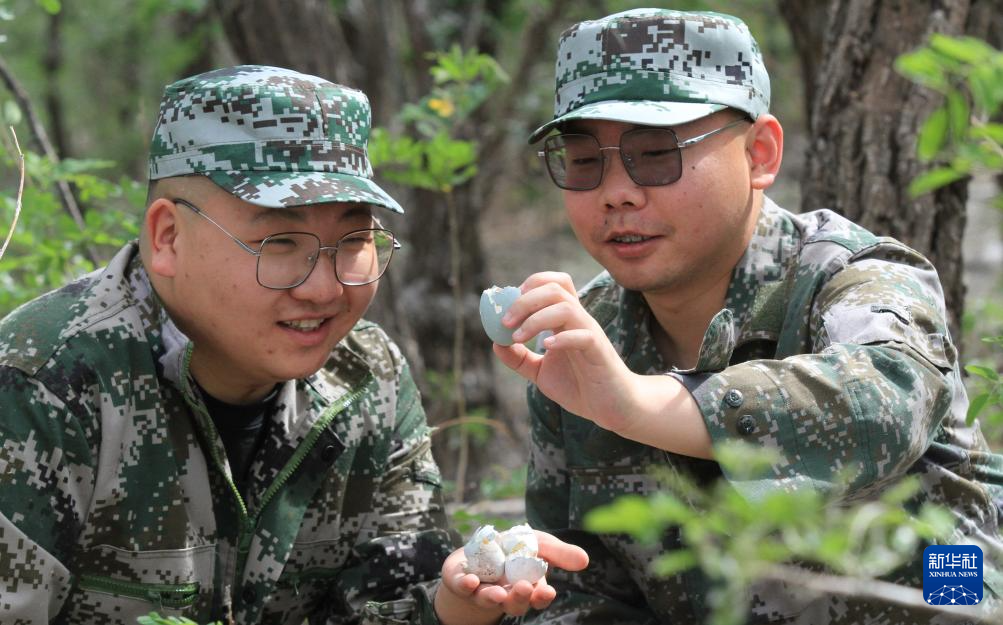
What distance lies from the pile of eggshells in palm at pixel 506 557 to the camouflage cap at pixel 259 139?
2.92 ft

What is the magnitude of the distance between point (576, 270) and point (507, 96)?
3.15 meters

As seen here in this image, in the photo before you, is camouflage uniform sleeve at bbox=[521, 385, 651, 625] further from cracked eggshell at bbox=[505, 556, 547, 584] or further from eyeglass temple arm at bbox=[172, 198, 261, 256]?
eyeglass temple arm at bbox=[172, 198, 261, 256]

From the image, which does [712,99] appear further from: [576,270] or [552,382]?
[576,270]

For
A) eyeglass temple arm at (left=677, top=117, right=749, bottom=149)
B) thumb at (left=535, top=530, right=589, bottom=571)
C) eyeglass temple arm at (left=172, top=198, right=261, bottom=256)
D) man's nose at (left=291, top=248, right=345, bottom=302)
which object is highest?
eyeglass temple arm at (left=677, top=117, right=749, bottom=149)

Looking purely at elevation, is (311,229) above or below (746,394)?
above

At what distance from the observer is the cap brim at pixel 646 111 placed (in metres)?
2.90

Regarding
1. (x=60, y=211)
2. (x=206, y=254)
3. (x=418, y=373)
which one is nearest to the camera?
(x=206, y=254)

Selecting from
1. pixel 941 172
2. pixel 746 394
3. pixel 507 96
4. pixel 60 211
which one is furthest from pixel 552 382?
pixel 507 96

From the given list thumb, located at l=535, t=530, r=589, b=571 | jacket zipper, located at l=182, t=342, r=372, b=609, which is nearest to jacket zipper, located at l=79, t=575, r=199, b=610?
jacket zipper, located at l=182, t=342, r=372, b=609

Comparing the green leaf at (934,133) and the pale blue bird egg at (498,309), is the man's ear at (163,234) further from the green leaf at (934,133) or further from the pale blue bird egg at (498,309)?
the green leaf at (934,133)

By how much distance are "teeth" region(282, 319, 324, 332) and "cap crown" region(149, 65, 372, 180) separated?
0.39 meters

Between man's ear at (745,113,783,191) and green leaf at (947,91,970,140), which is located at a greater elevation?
green leaf at (947,91,970,140)

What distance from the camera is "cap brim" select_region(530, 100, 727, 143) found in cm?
290

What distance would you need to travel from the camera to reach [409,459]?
351 cm
